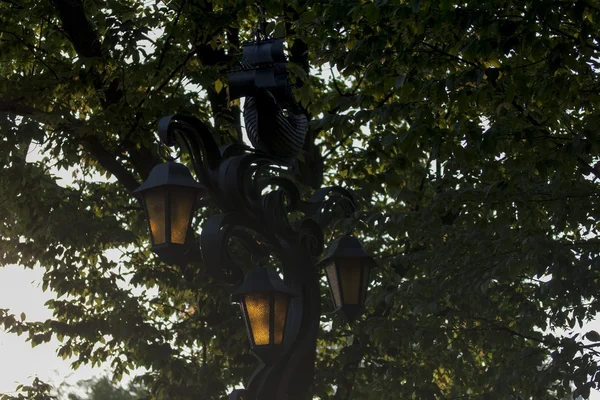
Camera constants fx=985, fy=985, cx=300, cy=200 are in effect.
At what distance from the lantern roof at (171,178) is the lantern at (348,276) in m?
1.57

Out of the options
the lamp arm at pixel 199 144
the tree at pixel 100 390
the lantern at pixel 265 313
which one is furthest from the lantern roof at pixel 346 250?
the tree at pixel 100 390

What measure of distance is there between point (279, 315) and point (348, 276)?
3.42 feet

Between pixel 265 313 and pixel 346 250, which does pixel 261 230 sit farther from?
pixel 346 250

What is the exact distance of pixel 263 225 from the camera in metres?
7.04

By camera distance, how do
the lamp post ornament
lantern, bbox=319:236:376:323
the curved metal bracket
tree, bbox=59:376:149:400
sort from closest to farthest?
the lamp post ornament < the curved metal bracket < lantern, bbox=319:236:376:323 < tree, bbox=59:376:149:400

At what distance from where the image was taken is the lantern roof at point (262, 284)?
21.8ft

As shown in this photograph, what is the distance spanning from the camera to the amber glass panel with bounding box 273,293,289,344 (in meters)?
6.65

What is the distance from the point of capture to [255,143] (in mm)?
7289

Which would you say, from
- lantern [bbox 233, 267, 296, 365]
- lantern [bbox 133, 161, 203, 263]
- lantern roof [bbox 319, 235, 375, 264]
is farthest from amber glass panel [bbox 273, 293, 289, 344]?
lantern roof [bbox 319, 235, 375, 264]

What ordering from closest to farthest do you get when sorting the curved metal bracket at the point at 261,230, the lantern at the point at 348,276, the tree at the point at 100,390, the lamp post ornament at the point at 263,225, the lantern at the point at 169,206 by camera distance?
the lantern at the point at 169,206 → the lamp post ornament at the point at 263,225 → the curved metal bracket at the point at 261,230 → the lantern at the point at 348,276 → the tree at the point at 100,390

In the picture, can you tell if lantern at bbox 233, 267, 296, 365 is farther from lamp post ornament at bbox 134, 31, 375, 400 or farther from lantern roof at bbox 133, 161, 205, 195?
lantern roof at bbox 133, 161, 205, 195

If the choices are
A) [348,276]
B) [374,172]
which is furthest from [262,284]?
[374,172]

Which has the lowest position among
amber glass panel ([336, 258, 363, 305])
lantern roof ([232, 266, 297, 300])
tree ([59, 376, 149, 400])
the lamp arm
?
lantern roof ([232, 266, 297, 300])

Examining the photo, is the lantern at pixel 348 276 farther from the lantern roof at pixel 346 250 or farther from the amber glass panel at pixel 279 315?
the amber glass panel at pixel 279 315
